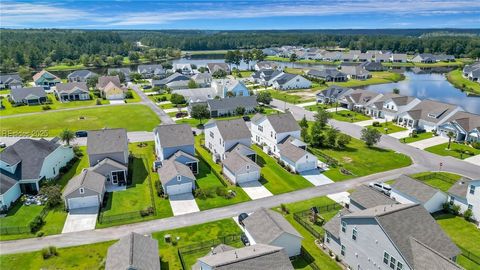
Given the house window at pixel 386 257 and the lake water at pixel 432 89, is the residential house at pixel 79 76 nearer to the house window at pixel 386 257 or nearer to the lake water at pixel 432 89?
the lake water at pixel 432 89

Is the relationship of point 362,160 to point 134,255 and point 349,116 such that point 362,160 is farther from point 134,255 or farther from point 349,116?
point 134,255

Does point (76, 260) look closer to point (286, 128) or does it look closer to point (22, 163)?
point (22, 163)

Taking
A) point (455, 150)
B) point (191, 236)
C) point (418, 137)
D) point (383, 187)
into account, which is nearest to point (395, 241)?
point (191, 236)

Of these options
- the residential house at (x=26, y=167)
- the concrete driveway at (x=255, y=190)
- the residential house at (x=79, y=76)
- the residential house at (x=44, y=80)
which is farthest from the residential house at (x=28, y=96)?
the concrete driveway at (x=255, y=190)

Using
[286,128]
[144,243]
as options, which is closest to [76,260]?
[144,243]

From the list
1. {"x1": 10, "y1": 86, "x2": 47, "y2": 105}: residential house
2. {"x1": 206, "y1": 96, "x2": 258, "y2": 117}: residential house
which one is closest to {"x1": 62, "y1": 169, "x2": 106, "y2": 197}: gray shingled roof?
{"x1": 206, "y1": 96, "x2": 258, "y2": 117}: residential house

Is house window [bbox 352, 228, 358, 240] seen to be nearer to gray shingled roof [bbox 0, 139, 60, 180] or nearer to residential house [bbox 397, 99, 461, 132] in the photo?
gray shingled roof [bbox 0, 139, 60, 180]

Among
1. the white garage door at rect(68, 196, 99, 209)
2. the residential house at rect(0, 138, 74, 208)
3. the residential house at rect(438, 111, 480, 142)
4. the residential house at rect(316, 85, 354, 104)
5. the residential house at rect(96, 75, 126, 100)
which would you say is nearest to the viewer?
the white garage door at rect(68, 196, 99, 209)
